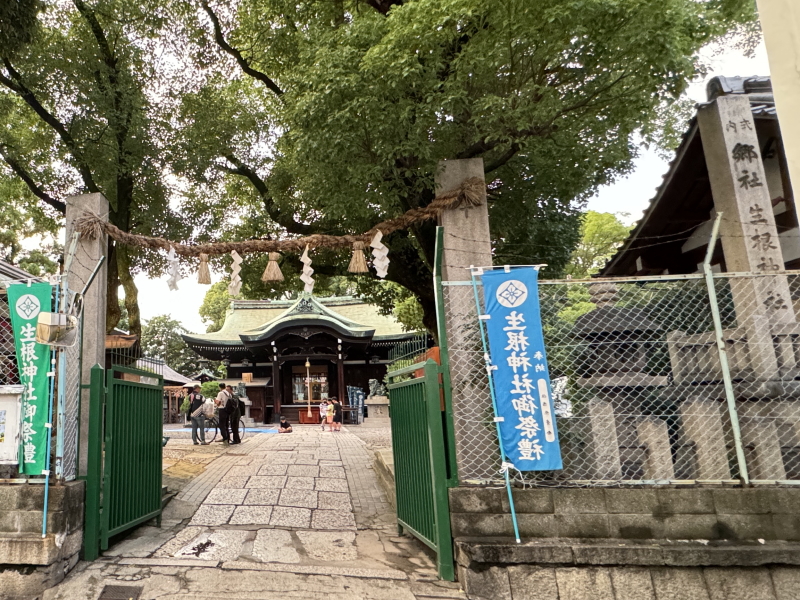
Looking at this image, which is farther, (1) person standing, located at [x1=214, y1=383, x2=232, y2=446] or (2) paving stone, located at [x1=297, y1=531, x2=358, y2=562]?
(1) person standing, located at [x1=214, y1=383, x2=232, y2=446]

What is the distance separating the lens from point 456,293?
459 cm

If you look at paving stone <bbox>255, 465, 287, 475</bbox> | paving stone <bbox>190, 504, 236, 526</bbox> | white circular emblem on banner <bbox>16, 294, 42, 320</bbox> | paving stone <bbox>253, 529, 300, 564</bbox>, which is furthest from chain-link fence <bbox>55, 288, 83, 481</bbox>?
paving stone <bbox>255, 465, 287, 475</bbox>

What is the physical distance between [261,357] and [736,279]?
22.7 meters

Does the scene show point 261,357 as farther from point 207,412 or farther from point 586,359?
point 586,359

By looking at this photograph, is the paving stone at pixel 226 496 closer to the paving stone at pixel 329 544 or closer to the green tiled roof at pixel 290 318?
the paving stone at pixel 329 544

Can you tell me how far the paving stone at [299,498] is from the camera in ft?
21.3

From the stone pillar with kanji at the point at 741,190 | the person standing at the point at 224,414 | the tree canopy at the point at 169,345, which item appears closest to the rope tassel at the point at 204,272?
the stone pillar with kanji at the point at 741,190

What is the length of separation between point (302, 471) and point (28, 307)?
17.2ft

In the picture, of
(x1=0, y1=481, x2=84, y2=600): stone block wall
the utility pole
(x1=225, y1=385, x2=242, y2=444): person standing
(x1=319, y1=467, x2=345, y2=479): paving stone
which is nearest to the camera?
the utility pole

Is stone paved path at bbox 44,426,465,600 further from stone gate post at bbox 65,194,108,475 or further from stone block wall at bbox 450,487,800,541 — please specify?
stone gate post at bbox 65,194,108,475

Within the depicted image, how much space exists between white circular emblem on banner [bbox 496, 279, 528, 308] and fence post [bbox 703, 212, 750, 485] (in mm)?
1377

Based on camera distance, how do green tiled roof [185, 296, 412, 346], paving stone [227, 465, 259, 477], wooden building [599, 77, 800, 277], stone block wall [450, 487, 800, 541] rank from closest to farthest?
stone block wall [450, 487, 800, 541]
wooden building [599, 77, 800, 277]
paving stone [227, 465, 259, 477]
green tiled roof [185, 296, 412, 346]

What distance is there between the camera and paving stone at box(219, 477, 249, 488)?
293 inches

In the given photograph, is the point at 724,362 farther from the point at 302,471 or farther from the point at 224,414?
the point at 224,414
